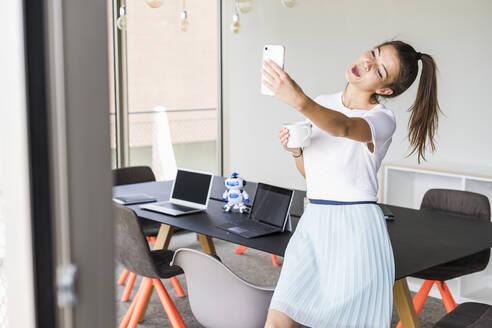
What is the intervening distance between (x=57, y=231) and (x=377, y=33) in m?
4.90

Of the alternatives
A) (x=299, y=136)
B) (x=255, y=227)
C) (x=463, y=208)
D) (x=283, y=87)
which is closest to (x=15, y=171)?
(x=283, y=87)

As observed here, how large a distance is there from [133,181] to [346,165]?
9.44 ft

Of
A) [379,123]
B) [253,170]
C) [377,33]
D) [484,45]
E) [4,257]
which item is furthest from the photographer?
[253,170]

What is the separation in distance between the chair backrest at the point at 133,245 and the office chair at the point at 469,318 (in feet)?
4.78

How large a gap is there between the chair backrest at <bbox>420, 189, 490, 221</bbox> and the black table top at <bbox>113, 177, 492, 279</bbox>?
0.22 m

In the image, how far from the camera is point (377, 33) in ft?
17.0

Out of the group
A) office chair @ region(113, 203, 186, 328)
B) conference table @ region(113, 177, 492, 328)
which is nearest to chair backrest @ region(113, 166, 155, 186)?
conference table @ region(113, 177, 492, 328)

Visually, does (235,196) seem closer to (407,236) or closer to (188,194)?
(188,194)

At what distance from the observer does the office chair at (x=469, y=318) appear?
7.89ft

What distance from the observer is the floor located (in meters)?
3.86

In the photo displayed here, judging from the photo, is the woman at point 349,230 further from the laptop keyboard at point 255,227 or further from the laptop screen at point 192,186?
the laptop screen at point 192,186

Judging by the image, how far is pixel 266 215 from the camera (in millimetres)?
3281

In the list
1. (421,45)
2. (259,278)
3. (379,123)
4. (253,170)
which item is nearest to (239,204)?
(259,278)

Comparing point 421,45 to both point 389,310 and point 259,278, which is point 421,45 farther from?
point 389,310
